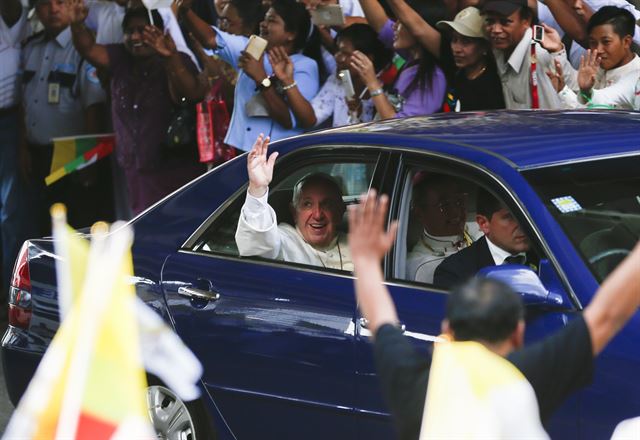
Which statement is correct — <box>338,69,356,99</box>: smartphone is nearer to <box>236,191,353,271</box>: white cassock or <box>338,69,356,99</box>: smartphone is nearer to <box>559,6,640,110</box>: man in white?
<box>559,6,640,110</box>: man in white

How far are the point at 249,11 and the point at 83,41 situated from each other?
1197 millimetres

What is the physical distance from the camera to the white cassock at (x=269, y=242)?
5.26m

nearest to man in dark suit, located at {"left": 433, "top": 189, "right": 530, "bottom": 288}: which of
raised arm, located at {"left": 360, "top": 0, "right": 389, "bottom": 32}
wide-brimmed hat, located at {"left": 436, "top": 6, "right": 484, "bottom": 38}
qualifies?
wide-brimmed hat, located at {"left": 436, "top": 6, "right": 484, "bottom": 38}

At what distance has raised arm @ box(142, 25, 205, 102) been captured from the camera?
912cm

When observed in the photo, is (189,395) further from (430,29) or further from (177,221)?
(430,29)

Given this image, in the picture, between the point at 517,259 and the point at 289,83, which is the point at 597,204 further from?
the point at 289,83

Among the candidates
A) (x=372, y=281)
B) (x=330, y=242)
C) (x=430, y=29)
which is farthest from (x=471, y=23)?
(x=372, y=281)

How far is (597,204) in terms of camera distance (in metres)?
4.59

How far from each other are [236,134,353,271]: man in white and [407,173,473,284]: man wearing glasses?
29cm

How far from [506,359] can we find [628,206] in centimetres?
173

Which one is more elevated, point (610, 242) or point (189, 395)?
point (610, 242)

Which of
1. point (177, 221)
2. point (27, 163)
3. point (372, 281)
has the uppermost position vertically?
point (372, 281)

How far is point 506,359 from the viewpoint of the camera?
9.97 ft

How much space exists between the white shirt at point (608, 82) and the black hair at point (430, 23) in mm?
824
